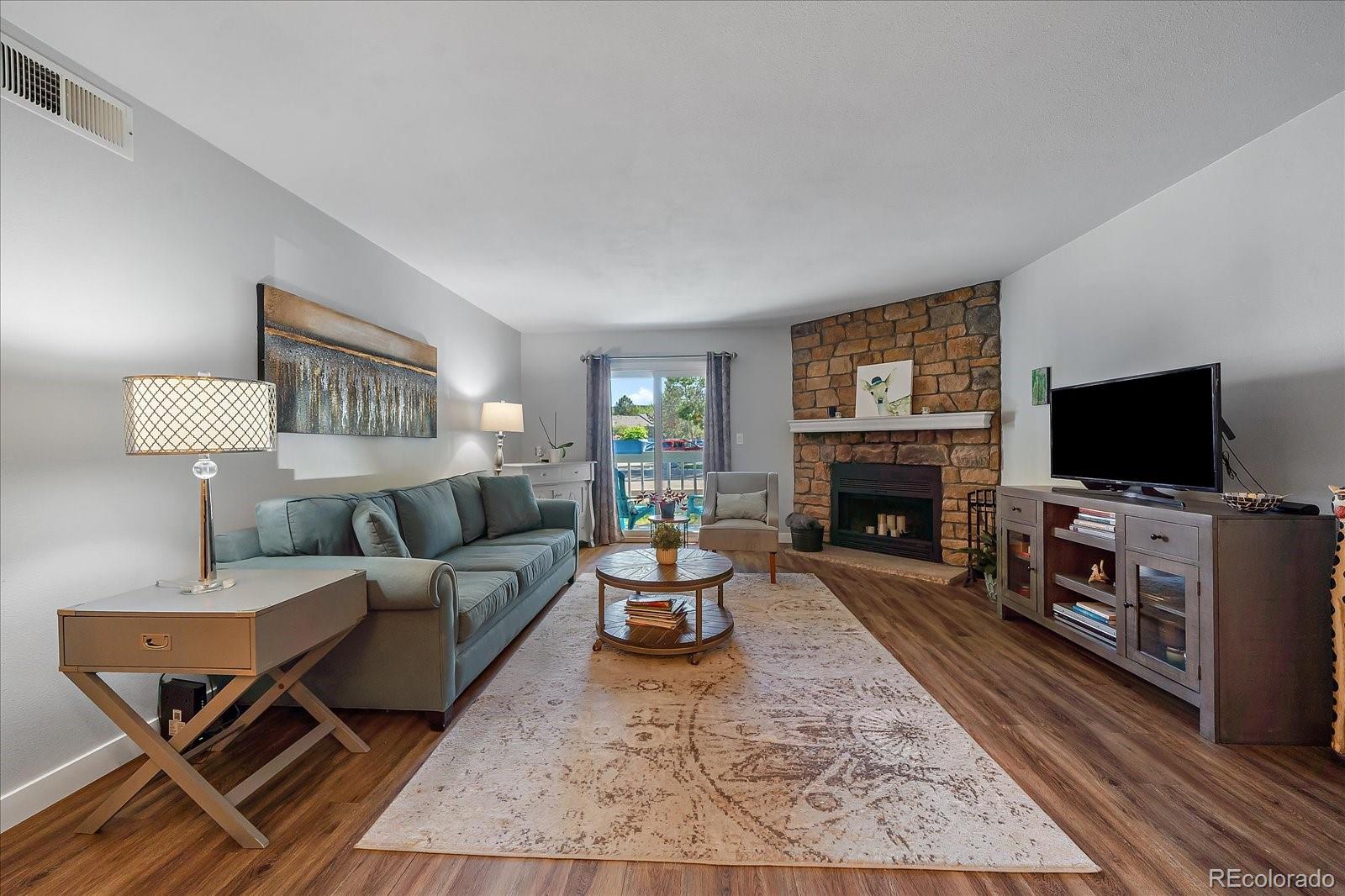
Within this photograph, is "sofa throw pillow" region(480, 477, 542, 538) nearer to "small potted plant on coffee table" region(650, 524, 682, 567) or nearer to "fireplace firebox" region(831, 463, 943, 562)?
"small potted plant on coffee table" region(650, 524, 682, 567)

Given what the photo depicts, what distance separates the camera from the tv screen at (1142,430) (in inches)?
92.2

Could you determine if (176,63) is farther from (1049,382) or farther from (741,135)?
(1049,382)

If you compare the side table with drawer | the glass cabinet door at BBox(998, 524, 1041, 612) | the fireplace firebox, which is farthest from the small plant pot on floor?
the side table with drawer

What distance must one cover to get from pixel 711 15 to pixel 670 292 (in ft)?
10.1

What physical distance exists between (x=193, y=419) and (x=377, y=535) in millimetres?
1025

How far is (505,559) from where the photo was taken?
3.15 meters

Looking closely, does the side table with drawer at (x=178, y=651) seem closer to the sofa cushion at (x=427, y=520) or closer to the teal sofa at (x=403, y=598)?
the teal sofa at (x=403, y=598)

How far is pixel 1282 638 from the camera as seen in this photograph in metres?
2.05

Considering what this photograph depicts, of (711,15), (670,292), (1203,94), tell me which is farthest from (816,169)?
(670,292)

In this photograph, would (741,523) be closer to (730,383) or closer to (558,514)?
(558,514)

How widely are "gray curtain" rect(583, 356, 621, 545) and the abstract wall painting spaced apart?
2.29m

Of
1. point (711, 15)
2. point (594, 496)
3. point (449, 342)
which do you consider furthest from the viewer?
→ point (594, 496)

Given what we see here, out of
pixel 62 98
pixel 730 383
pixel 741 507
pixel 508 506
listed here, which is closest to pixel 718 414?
pixel 730 383

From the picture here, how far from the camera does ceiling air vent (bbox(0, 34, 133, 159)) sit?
1713mm
